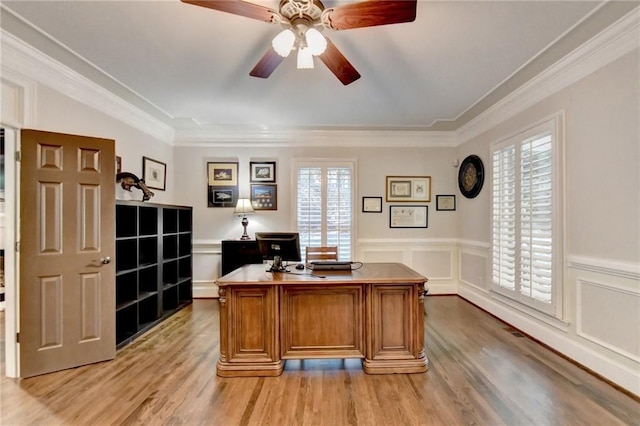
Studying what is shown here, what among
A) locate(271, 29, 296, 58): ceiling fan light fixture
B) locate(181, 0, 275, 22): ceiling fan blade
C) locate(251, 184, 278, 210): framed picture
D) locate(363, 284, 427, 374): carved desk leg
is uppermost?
locate(181, 0, 275, 22): ceiling fan blade

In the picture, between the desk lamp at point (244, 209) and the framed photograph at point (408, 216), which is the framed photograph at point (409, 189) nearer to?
the framed photograph at point (408, 216)

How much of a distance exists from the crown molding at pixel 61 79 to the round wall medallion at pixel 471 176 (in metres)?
4.69

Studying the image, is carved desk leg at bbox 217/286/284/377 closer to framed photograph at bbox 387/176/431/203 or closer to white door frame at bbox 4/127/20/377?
white door frame at bbox 4/127/20/377

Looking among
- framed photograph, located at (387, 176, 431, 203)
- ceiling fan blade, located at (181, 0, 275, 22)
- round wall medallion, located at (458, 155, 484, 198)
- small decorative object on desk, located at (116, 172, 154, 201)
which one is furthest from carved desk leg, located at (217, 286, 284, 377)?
round wall medallion, located at (458, 155, 484, 198)

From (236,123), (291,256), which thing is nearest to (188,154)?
(236,123)

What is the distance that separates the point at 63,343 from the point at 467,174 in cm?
531

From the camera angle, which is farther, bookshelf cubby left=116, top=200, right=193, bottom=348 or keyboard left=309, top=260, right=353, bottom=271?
bookshelf cubby left=116, top=200, right=193, bottom=348

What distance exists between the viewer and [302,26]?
6.82 ft

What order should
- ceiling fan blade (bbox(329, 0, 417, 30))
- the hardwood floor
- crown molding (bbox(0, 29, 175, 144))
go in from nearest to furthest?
ceiling fan blade (bbox(329, 0, 417, 30))
the hardwood floor
crown molding (bbox(0, 29, 175, 144))

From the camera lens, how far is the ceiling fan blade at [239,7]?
5.71ft

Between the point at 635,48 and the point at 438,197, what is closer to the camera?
the point at 635,48

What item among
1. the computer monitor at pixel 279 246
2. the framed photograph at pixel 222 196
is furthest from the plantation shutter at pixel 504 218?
the framed photograph at pixel 222 196

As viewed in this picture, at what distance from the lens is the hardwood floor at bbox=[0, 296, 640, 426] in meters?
2.08

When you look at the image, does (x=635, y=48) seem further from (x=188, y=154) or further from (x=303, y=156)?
(x=188, y=154)
